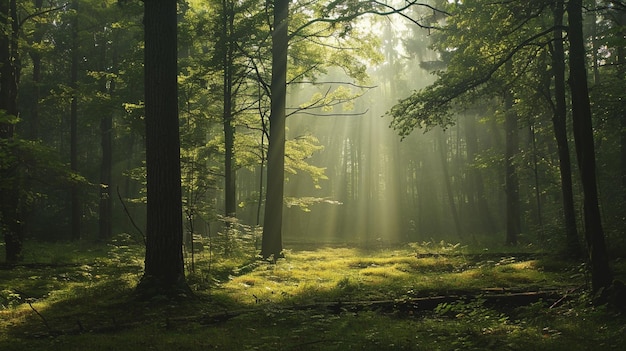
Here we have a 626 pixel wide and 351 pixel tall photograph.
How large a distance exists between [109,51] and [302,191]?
27.4 m

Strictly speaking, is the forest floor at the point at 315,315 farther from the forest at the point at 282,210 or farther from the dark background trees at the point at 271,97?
the dark background trees at the point at 271,97

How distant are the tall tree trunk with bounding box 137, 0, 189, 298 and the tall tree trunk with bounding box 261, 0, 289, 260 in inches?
246

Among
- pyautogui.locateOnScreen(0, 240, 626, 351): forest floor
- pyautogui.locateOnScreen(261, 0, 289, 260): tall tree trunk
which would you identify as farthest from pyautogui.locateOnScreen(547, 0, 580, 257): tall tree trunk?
pyautogui.locateOnScreen(261, 0, 289, 260): tall tree trunk

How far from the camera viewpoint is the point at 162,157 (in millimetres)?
7066

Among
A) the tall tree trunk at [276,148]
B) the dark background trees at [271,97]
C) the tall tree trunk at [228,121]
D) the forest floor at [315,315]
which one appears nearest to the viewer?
the forest floor at [315,315]

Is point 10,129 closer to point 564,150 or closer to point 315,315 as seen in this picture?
point 315,315

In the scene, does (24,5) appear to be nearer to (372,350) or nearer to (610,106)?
(372,350)

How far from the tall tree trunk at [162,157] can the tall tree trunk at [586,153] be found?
610 cm

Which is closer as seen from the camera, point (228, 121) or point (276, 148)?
point (276, 148)

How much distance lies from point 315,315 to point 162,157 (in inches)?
133

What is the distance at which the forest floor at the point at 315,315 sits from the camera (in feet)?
15.6

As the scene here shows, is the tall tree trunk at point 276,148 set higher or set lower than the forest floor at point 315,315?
higher

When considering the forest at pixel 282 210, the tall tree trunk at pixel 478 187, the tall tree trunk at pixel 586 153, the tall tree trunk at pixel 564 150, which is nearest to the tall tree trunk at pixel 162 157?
the forest at pixel 282 210

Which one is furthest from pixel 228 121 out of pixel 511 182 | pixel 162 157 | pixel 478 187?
pixel 478 187
